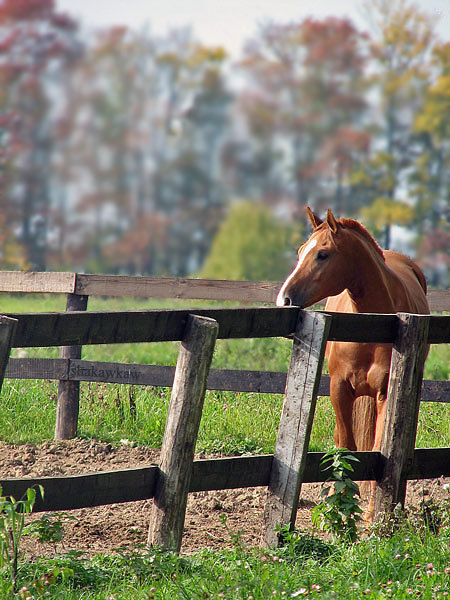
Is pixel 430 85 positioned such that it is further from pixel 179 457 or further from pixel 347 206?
pixel 179 457

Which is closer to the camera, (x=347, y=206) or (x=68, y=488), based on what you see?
(x=68, y=488)

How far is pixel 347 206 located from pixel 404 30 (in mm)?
5971

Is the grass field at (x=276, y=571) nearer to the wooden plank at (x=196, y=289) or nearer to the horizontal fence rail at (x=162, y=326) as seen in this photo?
the horizontal fence rail at (x=162, y=326)

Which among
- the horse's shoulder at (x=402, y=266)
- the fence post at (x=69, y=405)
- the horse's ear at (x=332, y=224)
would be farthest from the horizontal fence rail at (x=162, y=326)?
the fence post at (x=69, y=405)

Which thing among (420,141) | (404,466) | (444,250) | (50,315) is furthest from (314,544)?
(420,141)

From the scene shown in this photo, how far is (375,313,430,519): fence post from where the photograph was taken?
4.05m

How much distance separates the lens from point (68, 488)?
3059 mm

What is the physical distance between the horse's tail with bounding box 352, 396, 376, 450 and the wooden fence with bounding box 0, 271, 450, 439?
5.29ft

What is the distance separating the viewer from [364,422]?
5.09m

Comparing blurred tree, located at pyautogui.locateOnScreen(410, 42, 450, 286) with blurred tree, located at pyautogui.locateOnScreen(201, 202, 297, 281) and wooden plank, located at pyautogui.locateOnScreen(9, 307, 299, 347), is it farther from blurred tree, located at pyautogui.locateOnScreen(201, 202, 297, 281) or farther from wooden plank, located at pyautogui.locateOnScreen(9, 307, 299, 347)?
wooden plank, located at pyautogui.locateOnScreen(9, 307, 299, 347)

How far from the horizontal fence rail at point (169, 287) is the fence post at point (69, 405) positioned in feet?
0.75

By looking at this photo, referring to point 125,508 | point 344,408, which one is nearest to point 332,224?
point 344,408

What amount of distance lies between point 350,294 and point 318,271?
15.5 inches

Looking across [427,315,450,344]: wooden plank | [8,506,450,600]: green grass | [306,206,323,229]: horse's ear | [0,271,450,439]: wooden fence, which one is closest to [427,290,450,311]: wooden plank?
[0,271,450,439]: wooden fence
